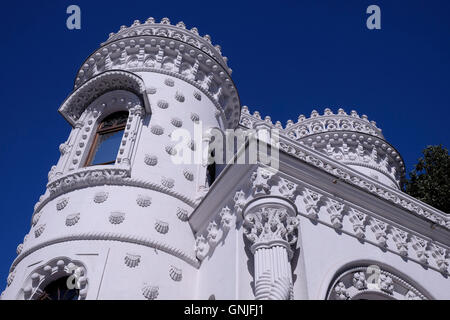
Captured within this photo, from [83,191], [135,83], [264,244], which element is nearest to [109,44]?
[135,83]

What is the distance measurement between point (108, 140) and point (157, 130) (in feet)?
4.57

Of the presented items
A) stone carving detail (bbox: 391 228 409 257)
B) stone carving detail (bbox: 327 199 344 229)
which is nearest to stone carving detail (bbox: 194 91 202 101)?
stone carving detail (bbox: 327 199 344 229)

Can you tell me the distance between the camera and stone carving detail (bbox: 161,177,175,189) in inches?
432

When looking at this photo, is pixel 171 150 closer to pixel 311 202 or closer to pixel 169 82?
pixel 169 82

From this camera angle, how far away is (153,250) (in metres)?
9.70

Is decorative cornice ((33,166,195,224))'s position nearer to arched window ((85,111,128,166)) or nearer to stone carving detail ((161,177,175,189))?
stone carving detail ((161,177,175,189))

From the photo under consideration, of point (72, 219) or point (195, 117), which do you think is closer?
point (72, 219)

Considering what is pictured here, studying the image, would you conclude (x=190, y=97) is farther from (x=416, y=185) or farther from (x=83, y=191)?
(x=416, y=185)

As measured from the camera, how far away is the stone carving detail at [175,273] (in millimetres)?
9586

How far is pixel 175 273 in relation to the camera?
9.65 meters

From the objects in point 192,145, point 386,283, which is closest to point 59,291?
point 192,145

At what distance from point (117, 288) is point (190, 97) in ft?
20.8

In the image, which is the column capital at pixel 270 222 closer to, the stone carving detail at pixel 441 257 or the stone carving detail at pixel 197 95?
the stone carving detail at pixel 441 257

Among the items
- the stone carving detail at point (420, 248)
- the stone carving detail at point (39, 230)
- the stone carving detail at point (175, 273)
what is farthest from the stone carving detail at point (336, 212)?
the stone carving detail at point (39, 230)
